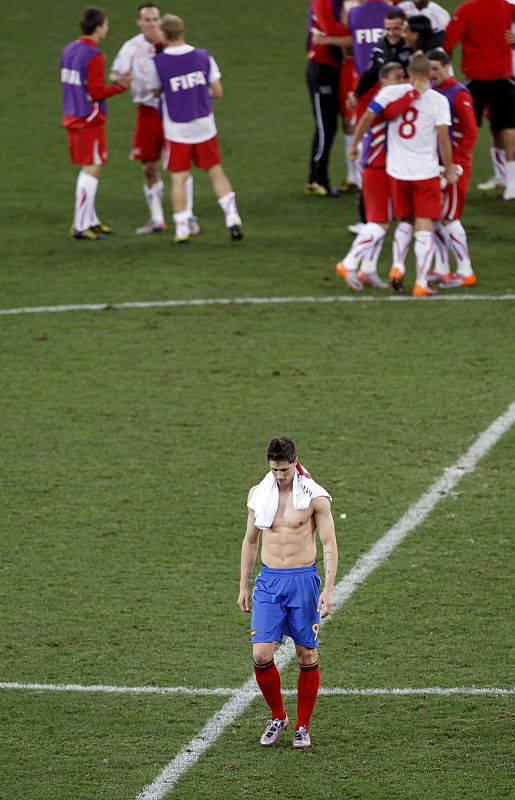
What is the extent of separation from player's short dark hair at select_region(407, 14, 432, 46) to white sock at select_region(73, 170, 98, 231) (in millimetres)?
3697

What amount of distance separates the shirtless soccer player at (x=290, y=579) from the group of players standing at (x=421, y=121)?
707cm

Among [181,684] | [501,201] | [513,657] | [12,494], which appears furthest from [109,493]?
[501,201]

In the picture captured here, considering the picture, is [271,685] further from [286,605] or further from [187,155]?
[187,155]

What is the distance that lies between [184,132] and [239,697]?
9438 mm

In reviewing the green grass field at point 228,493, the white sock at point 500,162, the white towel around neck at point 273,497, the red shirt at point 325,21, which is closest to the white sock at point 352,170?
the green grass field at point 228,493

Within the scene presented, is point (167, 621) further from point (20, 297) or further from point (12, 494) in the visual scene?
point (20, 297)

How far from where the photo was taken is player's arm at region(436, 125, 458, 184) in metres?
13.0

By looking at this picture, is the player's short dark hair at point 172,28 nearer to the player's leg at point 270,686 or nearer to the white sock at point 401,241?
the white sock at point 401,241

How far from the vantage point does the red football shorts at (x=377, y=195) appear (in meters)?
13.6

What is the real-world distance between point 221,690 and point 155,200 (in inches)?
396

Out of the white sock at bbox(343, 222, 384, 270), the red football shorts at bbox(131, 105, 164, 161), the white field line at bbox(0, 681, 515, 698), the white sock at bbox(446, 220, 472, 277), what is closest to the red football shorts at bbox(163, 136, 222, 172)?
the red football shorts at bbox(131, 105, 164, 161)

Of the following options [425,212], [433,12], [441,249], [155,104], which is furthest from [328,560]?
[433,12]

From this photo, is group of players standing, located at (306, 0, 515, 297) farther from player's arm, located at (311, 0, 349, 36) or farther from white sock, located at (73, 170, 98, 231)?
white sock, located at (73, 170, 98, 231)

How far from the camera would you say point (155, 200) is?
54.1ft
